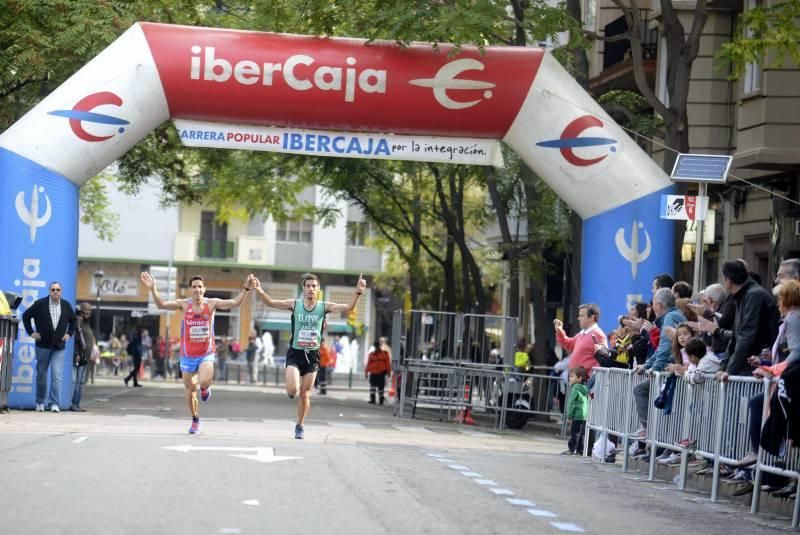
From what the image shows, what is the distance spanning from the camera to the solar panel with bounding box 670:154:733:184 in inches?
739

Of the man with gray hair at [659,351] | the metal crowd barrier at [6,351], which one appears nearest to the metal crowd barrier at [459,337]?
the metal crowd barrier at [6,351]

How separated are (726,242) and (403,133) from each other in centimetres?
1007

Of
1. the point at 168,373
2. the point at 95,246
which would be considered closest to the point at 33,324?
the point at 168,373

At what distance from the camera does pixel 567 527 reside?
11031 mm

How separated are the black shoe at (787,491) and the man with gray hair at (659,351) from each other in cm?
348

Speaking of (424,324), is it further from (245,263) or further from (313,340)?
(245,263)

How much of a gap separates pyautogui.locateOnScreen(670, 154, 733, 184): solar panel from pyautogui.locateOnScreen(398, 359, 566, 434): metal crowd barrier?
9.46 metres

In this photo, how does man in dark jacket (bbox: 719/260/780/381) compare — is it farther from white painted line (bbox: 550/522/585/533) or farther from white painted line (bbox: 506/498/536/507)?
white painted line (bbox: 550/522/585/533)

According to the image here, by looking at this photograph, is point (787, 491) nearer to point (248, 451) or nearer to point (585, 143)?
point (248, 451)

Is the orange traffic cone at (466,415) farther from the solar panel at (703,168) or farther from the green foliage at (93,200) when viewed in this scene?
the green foliage at (93,200)

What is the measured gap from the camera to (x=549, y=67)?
24.2 m

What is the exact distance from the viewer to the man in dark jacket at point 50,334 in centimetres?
2411

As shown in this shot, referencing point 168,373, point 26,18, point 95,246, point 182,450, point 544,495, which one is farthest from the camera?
point 95,246

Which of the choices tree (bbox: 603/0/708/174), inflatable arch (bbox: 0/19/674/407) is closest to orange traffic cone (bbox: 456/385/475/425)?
inflatable arch (bbox: 0/19/674/407)
